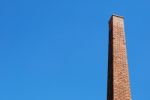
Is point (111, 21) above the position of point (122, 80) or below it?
above

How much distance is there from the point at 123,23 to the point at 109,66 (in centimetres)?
219

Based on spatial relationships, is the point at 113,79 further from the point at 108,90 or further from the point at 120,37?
the point at 120,37

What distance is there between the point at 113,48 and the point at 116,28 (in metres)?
1.11

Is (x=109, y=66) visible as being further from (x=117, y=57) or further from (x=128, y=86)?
(x=128, y=86)

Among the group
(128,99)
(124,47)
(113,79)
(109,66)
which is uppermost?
(124,47)

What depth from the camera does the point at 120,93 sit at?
1038 centimetres

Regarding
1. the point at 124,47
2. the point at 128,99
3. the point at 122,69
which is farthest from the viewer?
the point at 124,47

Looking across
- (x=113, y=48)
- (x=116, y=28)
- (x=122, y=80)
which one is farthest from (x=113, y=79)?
(x=116, y=28)

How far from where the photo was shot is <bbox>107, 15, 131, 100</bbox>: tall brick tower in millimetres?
10456

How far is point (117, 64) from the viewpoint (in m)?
11.1

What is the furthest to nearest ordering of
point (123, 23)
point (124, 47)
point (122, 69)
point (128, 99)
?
point (123, 23) → point (124, 47) → point (122, 69) → point (128, 99)

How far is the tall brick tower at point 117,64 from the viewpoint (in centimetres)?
1046

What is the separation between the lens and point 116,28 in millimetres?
12352

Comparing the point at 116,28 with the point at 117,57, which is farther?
the point at 116,28
